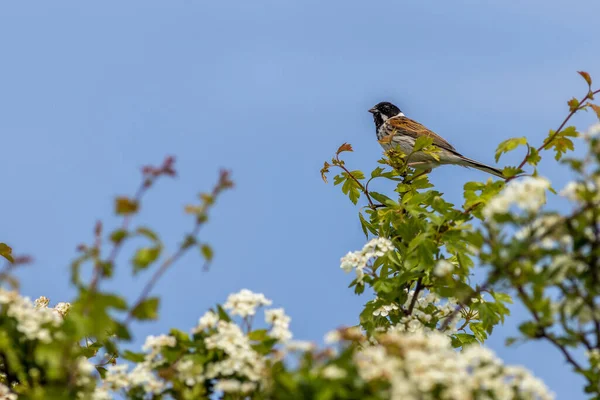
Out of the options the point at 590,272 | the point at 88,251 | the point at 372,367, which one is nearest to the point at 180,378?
the point at 88,251

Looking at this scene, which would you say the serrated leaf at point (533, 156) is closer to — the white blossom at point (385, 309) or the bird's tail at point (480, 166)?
the white blossom at point (385, 309)

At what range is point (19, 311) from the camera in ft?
15.3

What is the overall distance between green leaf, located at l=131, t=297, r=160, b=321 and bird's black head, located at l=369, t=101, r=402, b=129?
12.9 metres

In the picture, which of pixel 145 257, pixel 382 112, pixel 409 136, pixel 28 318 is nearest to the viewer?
pixel 145 257

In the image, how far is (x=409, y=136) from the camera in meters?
15.3

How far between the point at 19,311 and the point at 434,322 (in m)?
3.65

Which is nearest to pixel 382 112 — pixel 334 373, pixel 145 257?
pixel 145 257

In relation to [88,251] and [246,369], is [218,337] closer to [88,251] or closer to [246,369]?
[246,369]

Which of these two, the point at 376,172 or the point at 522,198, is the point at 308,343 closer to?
the point at 522,198

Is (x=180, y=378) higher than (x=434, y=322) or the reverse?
the reverse

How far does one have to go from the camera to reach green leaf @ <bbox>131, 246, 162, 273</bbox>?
4.11 metres

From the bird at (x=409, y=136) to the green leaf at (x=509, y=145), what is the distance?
5.26 metres

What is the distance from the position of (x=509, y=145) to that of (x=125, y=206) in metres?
3.72

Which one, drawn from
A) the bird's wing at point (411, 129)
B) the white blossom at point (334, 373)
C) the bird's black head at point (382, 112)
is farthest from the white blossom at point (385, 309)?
the bird's black head at point (382, 112)
